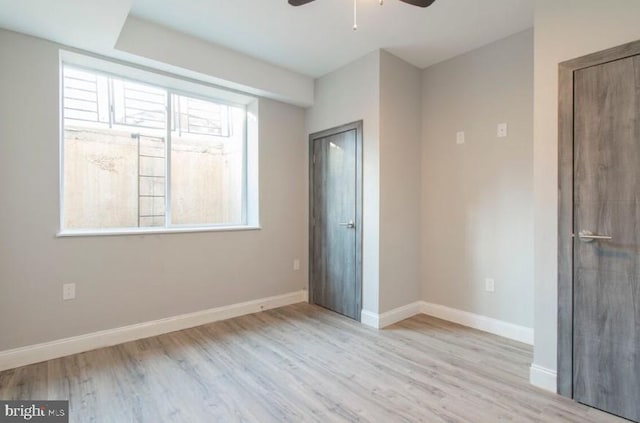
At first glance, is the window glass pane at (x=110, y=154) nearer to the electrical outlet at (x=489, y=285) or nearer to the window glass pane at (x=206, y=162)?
the window glass pane at (x=206, y=162)

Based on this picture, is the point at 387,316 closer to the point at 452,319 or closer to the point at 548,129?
the point at 452,319

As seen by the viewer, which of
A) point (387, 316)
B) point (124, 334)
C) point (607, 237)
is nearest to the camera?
point (607, 237)

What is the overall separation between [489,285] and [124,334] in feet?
10.8

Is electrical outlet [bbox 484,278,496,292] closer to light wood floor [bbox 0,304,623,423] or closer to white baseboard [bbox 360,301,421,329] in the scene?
light wood floor [bbox 0,304,623,423]

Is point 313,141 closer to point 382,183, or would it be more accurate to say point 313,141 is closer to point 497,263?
point 382,183

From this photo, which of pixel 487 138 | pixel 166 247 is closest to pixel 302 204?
pixel 166 247

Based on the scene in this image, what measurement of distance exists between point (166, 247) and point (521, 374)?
120 inches

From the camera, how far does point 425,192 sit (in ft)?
11.3

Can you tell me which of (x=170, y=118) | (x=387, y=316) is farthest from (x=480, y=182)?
(x=170, y=118)

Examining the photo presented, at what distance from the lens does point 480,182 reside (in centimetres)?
302

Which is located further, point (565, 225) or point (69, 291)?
point (69, 291)

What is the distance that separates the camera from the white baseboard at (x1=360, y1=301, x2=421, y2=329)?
3053 mm

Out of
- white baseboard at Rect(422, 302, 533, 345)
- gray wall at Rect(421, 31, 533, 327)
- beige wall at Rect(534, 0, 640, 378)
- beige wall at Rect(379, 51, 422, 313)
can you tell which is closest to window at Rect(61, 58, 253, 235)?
beige wall at Rect(379, 51, 422, 313)

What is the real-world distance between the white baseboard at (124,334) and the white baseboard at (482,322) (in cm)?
A: 167
